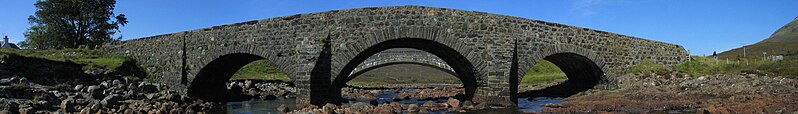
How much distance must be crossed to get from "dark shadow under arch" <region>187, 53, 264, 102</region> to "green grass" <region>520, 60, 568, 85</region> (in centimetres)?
2100

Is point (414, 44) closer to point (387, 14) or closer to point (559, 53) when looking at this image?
point (387, 14)

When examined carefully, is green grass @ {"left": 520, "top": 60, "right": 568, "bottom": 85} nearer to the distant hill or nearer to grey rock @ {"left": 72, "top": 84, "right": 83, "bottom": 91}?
the distant hill

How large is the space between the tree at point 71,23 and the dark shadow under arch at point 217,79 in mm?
18677

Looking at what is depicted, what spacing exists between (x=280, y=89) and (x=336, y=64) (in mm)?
17673

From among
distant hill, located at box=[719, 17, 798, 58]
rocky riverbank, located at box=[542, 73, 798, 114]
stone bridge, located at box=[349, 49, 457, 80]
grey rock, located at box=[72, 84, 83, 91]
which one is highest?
distant hill, located at box=[719, 17, 798, 58]

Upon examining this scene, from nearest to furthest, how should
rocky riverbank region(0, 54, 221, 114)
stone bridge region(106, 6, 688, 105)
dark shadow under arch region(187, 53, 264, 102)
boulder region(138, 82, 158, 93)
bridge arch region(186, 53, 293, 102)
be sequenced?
rocky riverbank region(0, 54, 221, 114) → stone bridge region(106, 6, 688, 105) → boulder region(138, 82, 158, 93) → bridge arch region(186, 53, 293, 102) → dark shadow under arch region(187, 53, 264, 102)

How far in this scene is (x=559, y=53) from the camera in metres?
25.8

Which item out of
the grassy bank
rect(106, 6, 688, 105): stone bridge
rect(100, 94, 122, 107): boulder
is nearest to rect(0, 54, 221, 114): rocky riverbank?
rect(100, 94, 122, 107): boulder

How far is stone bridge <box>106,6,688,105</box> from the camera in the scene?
77.3ft

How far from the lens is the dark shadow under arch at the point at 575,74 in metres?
27.4

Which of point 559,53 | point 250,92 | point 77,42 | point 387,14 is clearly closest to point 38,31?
point 77,42

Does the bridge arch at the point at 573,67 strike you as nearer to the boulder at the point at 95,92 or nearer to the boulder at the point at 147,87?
the boulder at the point at 147,87

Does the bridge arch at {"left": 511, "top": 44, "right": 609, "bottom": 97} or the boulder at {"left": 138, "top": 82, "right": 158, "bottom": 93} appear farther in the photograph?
the boulder at {"left": 138, "top": 82, "right": 158, "bottom": 93}

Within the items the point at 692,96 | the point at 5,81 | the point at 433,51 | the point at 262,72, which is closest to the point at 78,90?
the point at 5,81
